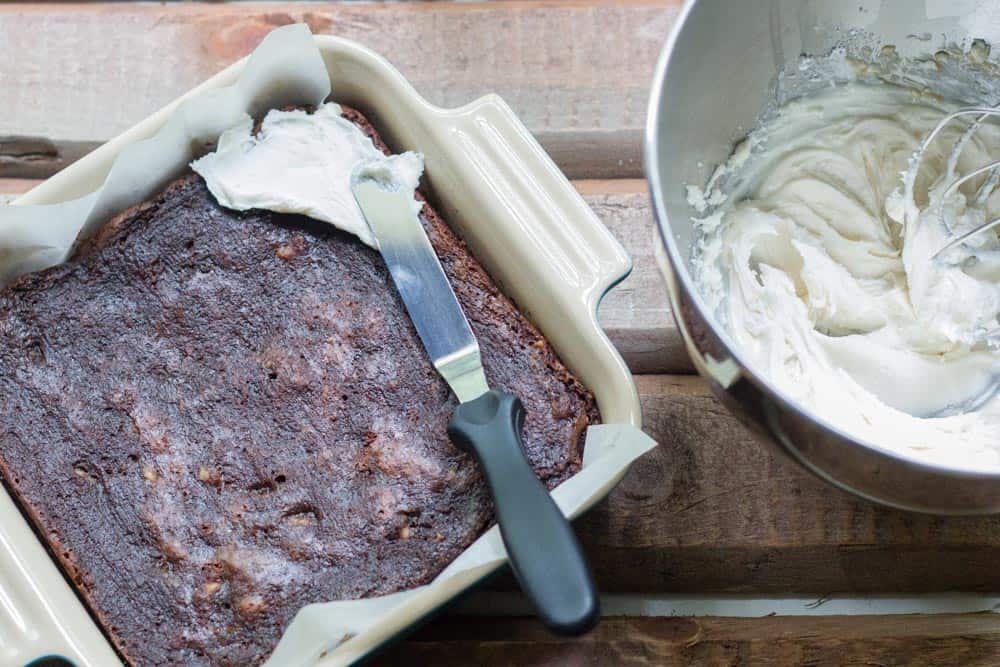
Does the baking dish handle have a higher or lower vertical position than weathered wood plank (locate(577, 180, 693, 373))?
higher

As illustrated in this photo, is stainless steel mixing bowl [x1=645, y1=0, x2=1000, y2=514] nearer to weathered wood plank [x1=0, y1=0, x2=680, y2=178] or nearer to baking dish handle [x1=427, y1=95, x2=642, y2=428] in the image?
baking dish handle [x1=427, y1=95, x2=642, y2=428]

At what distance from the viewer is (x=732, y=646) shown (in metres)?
1.14

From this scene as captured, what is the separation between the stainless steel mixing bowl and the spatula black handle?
0.61 ft

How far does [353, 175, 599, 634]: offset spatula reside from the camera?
35.7 inches

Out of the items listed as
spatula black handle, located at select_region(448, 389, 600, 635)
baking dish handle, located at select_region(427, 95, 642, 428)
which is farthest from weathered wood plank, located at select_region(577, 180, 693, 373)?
spatula black handle, located at select_region(448, 389, 600, 635)

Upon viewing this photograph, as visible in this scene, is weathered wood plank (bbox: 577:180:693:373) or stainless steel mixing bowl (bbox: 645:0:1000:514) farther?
weathered wood plank (bbox: 577:180:693:373)

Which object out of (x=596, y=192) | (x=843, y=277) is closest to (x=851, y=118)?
(x=843, y=277)

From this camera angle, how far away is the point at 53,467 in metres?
1.05

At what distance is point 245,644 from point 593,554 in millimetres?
384

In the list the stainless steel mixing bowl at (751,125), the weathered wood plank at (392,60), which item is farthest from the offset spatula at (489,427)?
the weathered wood plank at (392,60)

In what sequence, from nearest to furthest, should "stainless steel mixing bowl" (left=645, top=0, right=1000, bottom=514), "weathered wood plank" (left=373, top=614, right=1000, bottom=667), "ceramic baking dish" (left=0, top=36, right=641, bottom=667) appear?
"stainless steel mixing bowl" (left=645, top=0, right=1000, bottom=514), "ceramic baking dish" (left=0, top=36, right=641, bottom=667), "weathered wood plank" (left=373, top=614, right=1000, bottom=667)

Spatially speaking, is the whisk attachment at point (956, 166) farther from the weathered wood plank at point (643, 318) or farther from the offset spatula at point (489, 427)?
the offset spatula at point (489, 427)

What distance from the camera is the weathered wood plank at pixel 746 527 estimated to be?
3.78 ft

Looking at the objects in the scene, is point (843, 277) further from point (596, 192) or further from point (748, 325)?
point (596, 192)
